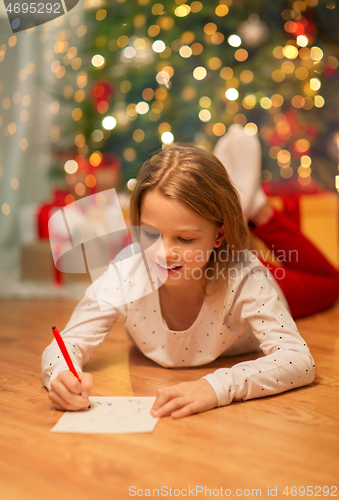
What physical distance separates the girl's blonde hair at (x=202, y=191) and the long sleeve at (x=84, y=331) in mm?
172

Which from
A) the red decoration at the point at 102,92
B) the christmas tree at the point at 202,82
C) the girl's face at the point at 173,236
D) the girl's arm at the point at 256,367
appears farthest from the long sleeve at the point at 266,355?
the red decoration at the point at 102,92

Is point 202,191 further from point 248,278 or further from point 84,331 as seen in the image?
point 84,331

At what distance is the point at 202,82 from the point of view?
235cm

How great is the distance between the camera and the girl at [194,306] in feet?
2.38

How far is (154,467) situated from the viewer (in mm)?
552

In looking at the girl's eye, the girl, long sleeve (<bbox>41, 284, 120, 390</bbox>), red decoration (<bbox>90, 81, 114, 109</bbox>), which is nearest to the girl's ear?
the girl

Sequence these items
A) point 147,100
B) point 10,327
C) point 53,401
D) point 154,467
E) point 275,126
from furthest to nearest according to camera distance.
A: point 275,126 < point 147,100 < point 10,327 < point 53,401 < point 154,467

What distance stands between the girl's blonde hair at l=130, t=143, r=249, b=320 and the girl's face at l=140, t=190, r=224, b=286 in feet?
0.05

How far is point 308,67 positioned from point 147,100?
32.4 inches

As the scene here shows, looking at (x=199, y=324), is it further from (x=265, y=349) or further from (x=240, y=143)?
(x=240, y=143)

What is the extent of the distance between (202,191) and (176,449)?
0.40 m

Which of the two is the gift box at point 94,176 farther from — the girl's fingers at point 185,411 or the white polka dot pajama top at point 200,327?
the girl's fingers at point 185,411

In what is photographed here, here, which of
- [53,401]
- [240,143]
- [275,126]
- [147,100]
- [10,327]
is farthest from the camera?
[275,126]

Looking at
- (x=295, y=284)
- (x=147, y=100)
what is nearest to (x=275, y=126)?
(x=147, y=100)
